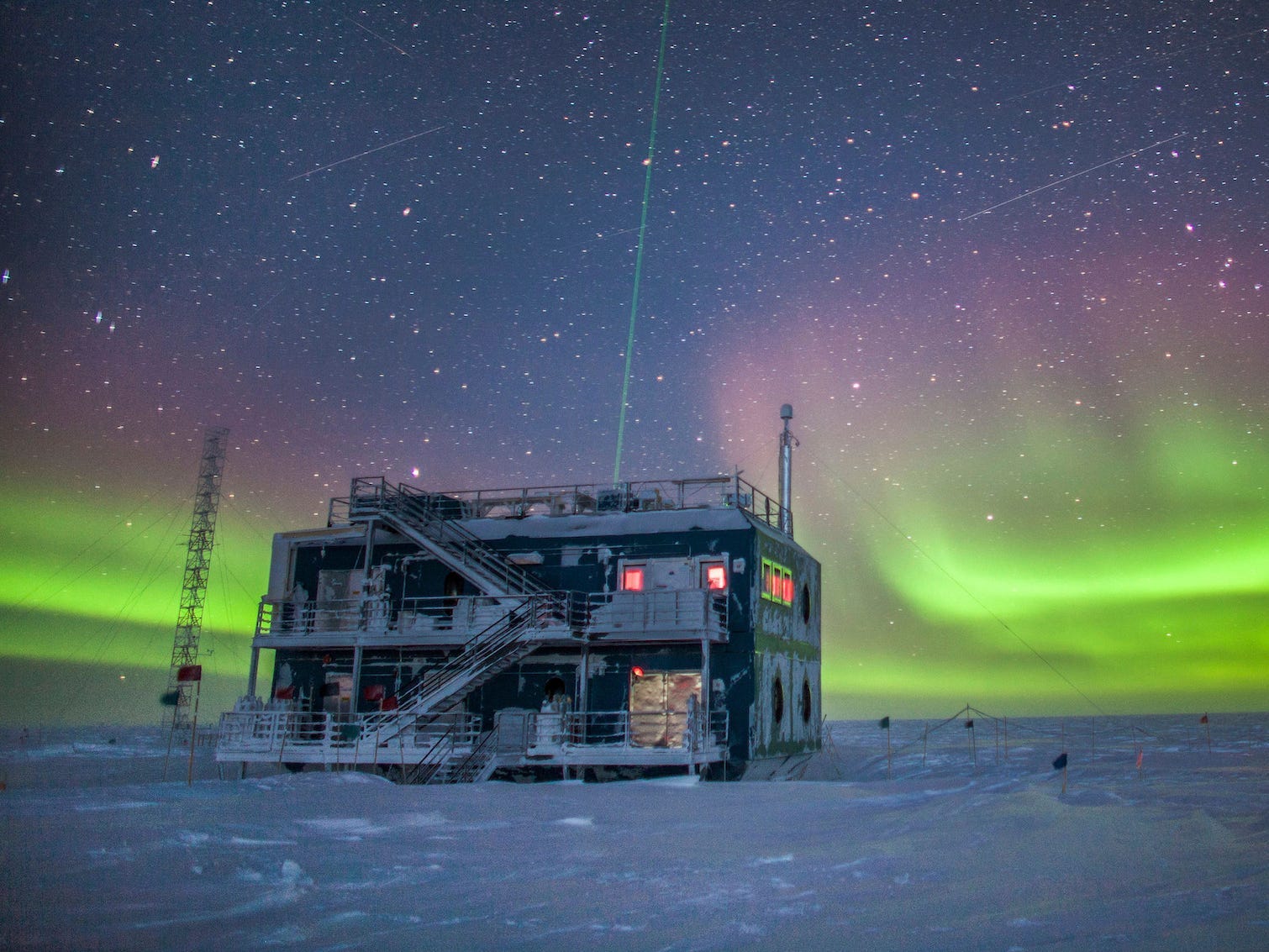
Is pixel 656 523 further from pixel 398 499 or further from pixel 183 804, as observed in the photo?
pixel 183 804

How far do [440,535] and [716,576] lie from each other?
9512 millimetres

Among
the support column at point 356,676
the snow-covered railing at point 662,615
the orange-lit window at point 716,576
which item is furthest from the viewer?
the orange-lit window at point 716,576

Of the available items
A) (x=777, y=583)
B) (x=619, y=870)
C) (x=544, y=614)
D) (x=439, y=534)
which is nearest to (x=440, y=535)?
(x=439, y=534)

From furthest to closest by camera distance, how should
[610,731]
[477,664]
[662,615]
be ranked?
[610,731] → [662,615] → [477,664]

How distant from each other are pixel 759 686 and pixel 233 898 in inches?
927

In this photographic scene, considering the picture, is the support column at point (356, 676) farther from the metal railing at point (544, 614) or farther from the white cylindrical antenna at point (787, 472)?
the white cylindrical antenna at point (787, 472)

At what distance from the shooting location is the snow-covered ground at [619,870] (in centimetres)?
920

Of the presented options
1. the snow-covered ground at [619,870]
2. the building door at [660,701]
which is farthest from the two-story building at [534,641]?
the snow-covered ground at [619,870]

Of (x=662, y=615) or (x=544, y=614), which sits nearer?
(x=544, y=614)

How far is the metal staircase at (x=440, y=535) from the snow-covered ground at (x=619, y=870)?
41.0 ft

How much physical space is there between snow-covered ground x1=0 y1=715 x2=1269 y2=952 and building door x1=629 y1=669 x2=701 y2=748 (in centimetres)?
1086

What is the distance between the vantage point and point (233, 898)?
10.2m

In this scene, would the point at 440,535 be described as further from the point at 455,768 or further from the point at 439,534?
the point at 455,768

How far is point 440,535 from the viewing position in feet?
113
